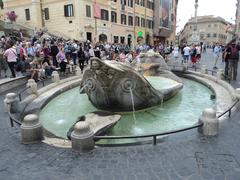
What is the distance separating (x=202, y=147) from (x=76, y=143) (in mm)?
2863

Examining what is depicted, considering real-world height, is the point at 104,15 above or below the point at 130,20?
below

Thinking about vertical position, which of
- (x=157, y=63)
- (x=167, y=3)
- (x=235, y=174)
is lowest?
(x=235, y=174)

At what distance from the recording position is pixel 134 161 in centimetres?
498

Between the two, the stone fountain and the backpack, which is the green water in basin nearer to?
the stone fountain

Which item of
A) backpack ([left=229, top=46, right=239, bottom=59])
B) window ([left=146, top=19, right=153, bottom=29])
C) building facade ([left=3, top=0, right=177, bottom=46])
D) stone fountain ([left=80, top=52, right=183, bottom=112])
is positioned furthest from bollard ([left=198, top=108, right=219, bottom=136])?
window ([left=146, top=19, right=153, bottom=29])

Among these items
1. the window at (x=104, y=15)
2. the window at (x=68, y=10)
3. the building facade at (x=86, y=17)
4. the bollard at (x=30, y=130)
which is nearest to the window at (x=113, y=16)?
the building facade at (x=86, y=17)

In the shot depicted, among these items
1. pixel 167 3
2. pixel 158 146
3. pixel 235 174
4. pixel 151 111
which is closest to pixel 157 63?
pixel 151 111

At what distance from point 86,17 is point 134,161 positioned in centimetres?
3287

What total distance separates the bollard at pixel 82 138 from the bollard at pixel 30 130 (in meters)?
1.06

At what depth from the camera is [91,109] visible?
938 centimetres

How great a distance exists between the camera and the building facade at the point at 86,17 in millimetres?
34594

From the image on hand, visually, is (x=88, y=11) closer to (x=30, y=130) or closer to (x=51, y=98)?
(x=51, y=98)

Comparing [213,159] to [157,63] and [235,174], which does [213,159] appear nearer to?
[235,174]

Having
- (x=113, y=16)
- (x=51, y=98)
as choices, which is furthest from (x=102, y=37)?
(x=51, y=98)
